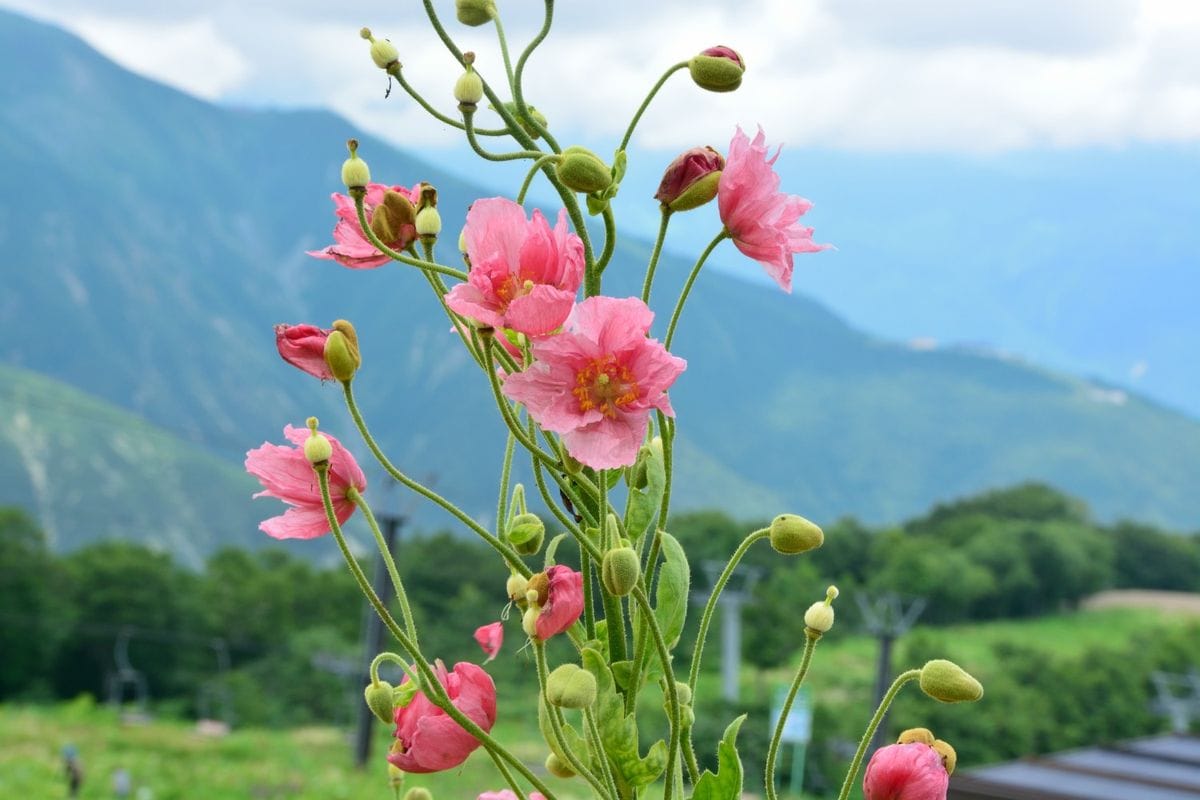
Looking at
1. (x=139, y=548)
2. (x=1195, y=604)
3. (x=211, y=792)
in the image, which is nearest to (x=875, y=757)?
(x=211, y=792)

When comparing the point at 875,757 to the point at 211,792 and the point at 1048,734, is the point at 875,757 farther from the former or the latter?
the point at 1048,734

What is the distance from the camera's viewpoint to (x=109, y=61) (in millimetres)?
110688

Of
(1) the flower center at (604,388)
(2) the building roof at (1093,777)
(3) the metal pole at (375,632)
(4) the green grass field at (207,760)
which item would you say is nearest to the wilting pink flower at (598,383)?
(1) the flower center at (604,388)

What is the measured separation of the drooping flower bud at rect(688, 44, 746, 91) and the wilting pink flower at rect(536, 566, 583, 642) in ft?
0.97

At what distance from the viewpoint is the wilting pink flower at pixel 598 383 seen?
69 cm

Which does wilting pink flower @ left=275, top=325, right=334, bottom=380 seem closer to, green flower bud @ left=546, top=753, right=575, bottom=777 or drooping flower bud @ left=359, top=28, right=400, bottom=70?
drooping flower bud @ left=359, top=28, right=400, bottom=70

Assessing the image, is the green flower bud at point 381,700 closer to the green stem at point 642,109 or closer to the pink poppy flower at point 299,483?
the pink poppy flower at point 299,483

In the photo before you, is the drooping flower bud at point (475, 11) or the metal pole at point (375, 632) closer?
the drooping flower bud at point (475, 11)

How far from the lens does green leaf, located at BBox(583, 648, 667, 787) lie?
753 mm

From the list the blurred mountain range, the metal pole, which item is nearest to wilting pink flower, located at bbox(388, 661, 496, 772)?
the metal pole

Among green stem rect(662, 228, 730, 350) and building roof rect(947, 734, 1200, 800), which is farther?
building roof rect(947, 734, 1200, 800)

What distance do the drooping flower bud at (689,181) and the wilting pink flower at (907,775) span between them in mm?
326

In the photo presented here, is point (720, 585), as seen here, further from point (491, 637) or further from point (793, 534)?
point (491, 637)

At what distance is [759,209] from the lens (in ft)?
2.60
